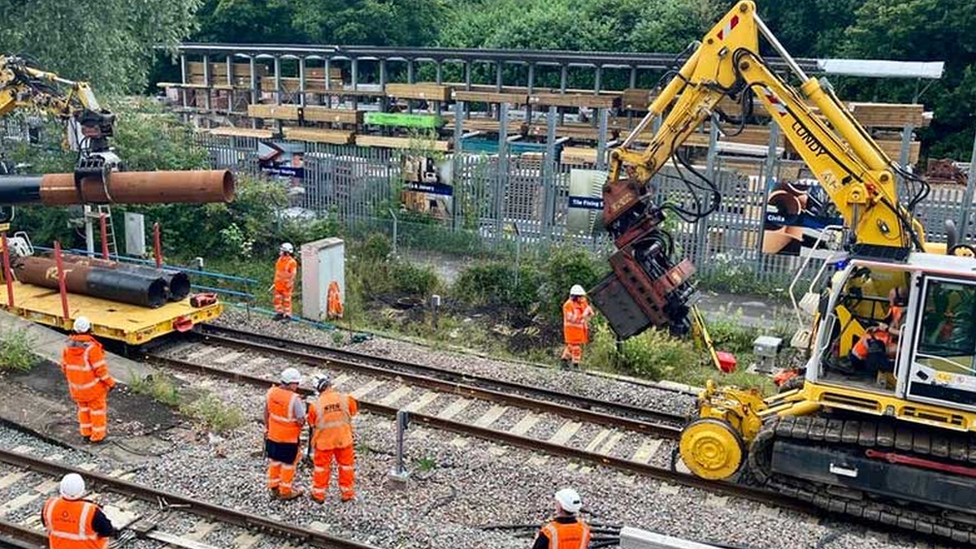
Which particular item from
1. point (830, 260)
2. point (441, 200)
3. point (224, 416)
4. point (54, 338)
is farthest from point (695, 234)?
point (54, 338)

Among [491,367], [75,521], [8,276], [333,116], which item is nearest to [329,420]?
[75,521]

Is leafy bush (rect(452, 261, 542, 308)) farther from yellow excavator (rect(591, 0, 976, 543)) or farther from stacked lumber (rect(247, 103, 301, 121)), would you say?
stacked lumber (rect(247, 103, 301, 121))

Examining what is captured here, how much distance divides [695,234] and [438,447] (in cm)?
1002

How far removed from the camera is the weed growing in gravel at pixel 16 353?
12.9m

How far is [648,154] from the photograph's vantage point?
11211 mm

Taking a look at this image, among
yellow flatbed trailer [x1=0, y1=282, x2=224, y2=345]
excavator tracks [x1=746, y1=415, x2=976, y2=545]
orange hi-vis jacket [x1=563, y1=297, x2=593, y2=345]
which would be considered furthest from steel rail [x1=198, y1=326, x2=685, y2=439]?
excavator tracks [x1=746, y1=415, x2=976, y2=545]

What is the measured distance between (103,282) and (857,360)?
1185 centimetres

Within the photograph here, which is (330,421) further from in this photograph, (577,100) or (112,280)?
(577,100)

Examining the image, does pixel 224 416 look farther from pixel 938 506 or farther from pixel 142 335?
pixel 938 506

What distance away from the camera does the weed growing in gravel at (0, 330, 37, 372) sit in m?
12.9

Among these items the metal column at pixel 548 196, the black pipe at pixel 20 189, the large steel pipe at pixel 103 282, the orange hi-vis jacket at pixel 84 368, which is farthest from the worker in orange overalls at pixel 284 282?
the metal column at pixel 548 196

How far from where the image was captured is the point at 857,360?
9508mm

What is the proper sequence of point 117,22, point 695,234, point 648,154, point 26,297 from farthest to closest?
point 117,22
point 695,234
point 26,297
point 648,154

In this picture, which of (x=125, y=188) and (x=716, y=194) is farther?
(x=125, y=188)
